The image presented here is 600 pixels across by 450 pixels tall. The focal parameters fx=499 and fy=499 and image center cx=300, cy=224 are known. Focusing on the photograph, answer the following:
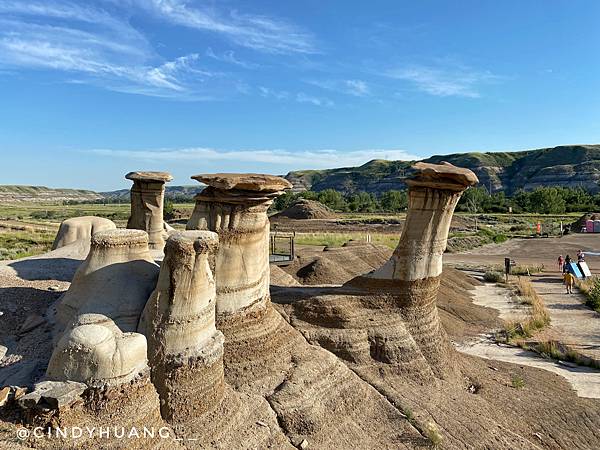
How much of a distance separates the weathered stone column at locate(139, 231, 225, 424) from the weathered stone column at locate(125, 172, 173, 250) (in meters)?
7.94

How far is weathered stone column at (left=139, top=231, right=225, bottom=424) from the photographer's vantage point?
6.50 meters

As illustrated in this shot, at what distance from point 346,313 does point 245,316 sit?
2.93 m

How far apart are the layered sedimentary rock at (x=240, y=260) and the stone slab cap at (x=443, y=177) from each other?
3.46 meters

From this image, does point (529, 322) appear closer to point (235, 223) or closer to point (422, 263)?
point (422, 263)

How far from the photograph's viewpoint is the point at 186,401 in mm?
6543

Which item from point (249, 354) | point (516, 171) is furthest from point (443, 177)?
point (516, 171)

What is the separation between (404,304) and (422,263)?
0.98m

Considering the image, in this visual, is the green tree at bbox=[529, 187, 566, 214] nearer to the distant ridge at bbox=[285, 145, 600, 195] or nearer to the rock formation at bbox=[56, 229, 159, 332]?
the distant ridge at bbox=[285, 145, 600, 195]

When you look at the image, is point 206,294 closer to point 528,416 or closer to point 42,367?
point 42,367

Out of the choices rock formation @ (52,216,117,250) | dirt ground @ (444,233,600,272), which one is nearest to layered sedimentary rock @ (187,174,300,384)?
rock formation @ (52,216,117,250)

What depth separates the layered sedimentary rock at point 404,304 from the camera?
10195 mm

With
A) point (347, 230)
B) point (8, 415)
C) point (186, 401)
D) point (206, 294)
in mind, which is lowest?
point (347, 230)

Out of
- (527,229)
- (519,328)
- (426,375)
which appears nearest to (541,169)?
(527,229)

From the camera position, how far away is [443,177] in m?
10.2
